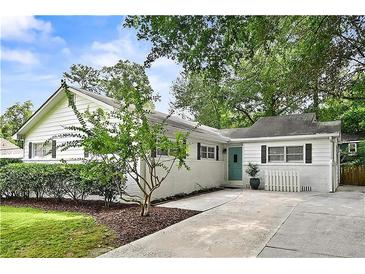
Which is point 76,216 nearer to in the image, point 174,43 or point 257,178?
point 174,43

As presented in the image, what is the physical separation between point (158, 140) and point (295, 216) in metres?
3.34

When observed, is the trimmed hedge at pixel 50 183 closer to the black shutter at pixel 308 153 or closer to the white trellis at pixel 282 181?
the white trellis at pixel 282 181

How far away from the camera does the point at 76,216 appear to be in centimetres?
647


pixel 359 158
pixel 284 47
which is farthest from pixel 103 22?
pixel 359 158

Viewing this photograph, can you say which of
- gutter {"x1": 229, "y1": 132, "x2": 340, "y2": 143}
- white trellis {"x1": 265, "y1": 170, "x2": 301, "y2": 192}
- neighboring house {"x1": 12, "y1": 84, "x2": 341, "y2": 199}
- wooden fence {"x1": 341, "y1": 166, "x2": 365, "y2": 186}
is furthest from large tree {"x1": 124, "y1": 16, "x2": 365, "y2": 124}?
wooden fence {"x1": 341, "y1": 166, "x2": 365, "y2": 186}

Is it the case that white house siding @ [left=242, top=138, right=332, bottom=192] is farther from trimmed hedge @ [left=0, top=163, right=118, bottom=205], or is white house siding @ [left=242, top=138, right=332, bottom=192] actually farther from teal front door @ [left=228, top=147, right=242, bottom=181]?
trimmed hedge @ [left=0, top=163, right=118, bottom=205]

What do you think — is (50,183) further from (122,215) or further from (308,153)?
(308,153)

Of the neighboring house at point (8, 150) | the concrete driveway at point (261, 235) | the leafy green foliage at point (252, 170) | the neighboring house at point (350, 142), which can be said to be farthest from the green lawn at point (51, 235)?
the neighboring house at point (350, 142)

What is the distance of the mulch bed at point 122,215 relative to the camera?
16.6 feet

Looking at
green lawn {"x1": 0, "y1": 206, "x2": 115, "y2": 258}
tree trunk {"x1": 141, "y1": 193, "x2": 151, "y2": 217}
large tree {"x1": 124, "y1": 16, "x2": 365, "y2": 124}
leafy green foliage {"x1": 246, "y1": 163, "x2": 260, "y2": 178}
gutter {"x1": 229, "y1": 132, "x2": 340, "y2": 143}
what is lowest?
green lawn {"x1": 0, "y1": 206, "x2": 115, "y2": 258}

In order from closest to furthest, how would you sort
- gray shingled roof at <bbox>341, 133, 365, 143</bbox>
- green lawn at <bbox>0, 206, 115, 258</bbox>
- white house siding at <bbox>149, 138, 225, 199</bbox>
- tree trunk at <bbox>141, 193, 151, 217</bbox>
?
green lawn at <bbox>0, 206, 115, 258</bbox>, tree trunk at <bbox>141, 193, 151, 217</bbox>, white house siding at <bbox>149, 138, 225, 199</bbox>, gray shingled roof at <bbox>341, 133, 365, 143</bbox>

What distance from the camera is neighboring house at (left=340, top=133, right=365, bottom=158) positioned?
1747 centimetres

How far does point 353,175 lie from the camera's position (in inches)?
555

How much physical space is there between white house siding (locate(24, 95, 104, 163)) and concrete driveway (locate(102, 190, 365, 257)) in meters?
5.09
